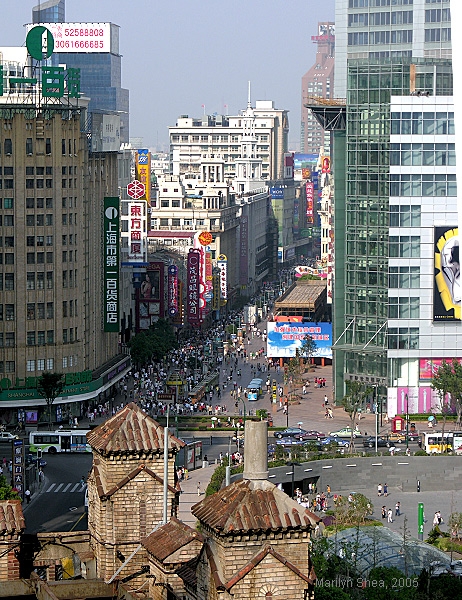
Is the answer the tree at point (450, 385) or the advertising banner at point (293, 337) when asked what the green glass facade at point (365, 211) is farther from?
the advertising banner at point (293, 337)

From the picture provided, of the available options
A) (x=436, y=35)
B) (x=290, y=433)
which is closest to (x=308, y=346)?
(x=436, y=35)

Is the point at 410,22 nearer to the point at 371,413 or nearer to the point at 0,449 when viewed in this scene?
the point at 371,413

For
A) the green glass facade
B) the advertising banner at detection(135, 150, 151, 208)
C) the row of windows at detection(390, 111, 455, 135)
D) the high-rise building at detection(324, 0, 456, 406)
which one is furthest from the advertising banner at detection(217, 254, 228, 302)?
the row of windows at detection(390, 111, 455, 135)

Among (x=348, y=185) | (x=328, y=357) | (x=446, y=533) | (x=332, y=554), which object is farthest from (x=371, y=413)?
(x=332, y=554)

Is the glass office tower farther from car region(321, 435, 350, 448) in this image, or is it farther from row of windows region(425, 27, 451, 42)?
car region(321, 435, 350, 448)

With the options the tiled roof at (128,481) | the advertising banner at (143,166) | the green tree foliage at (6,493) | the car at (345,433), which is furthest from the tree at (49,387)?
the tiled roof at (128,481)

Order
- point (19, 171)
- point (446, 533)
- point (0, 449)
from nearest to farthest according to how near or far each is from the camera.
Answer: point (446, 533)
point (0, 449)
point (19, 171)
